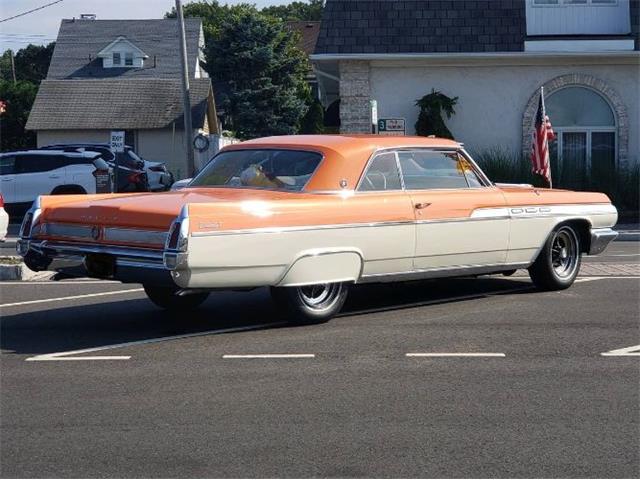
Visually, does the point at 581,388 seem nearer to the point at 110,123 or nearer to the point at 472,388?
the point at 472,388

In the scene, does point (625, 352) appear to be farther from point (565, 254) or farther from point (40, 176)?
point (40, 176)

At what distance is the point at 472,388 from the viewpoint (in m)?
7.34

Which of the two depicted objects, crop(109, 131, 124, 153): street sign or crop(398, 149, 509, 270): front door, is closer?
crop(398, 149, 509, 270): front door

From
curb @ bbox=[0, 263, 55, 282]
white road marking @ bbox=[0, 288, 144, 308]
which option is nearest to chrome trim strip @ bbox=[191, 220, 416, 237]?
white road marking @ bbox=[0, 288, 144, 308]

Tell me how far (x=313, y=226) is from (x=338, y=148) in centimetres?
109

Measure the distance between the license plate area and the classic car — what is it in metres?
0.01

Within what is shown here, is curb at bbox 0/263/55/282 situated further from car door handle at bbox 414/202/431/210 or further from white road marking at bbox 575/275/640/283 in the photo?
white road marking at bbox 575/275/640/283

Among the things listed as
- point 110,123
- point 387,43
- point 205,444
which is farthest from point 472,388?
point 110,123

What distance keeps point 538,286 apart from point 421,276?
6.35 ft

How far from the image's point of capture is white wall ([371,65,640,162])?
2634 cm

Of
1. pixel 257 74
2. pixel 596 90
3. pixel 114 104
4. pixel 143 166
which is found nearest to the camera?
pixel 596 90

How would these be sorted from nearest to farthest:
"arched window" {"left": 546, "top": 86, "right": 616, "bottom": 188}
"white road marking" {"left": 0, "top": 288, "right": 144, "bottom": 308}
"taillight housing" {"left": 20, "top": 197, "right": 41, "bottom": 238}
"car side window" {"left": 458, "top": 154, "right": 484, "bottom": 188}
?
"taillight housing" {"left": 20, "top": 197, "right": 41, "bottom": 238} < "car side window" {"left": 458, "top": 154, "right": 484, "bottom": 188} < "white road marking" {"left": 0, "top": 288, "right": 144, "bottom": 308} < "arched window" {"left": 546, "top": 86, "right": 616, "bottom": 188}

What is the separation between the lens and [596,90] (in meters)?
26.5

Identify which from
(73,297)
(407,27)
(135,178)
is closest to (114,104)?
(135,178)
